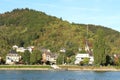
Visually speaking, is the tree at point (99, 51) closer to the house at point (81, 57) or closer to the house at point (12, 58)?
the house at point (81, 57)

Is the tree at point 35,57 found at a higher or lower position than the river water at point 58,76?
higher

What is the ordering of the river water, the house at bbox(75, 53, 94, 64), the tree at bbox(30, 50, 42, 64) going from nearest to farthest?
the river water, the tree at bbox(30, 50, 42, 64), the house at bbox(75, 53, 94, 64)

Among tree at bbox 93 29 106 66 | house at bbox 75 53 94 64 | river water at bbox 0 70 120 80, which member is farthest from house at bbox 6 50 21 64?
river water at bbox 0 70 120 80

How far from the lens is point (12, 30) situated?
189 meters

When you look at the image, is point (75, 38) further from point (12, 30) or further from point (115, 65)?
point (115, 65)

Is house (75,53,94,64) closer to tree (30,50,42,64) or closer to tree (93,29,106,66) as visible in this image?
tree (30,50,42,64)

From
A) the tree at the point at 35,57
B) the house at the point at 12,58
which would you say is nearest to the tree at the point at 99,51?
the tree at the point at 35,57

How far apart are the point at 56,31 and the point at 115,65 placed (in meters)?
76.3

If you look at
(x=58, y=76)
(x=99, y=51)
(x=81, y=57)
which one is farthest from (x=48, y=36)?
(x=58, y=76)

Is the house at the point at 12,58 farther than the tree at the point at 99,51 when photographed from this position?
Yes

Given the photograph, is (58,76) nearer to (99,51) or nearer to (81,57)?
(99,51)

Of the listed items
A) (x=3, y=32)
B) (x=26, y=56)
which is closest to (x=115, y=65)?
(x=26, y=56)

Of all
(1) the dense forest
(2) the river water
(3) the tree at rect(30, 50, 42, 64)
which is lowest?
(2) the river water

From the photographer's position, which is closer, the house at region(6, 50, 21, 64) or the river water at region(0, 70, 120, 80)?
the river water at region(0, 70, 120, 80)
